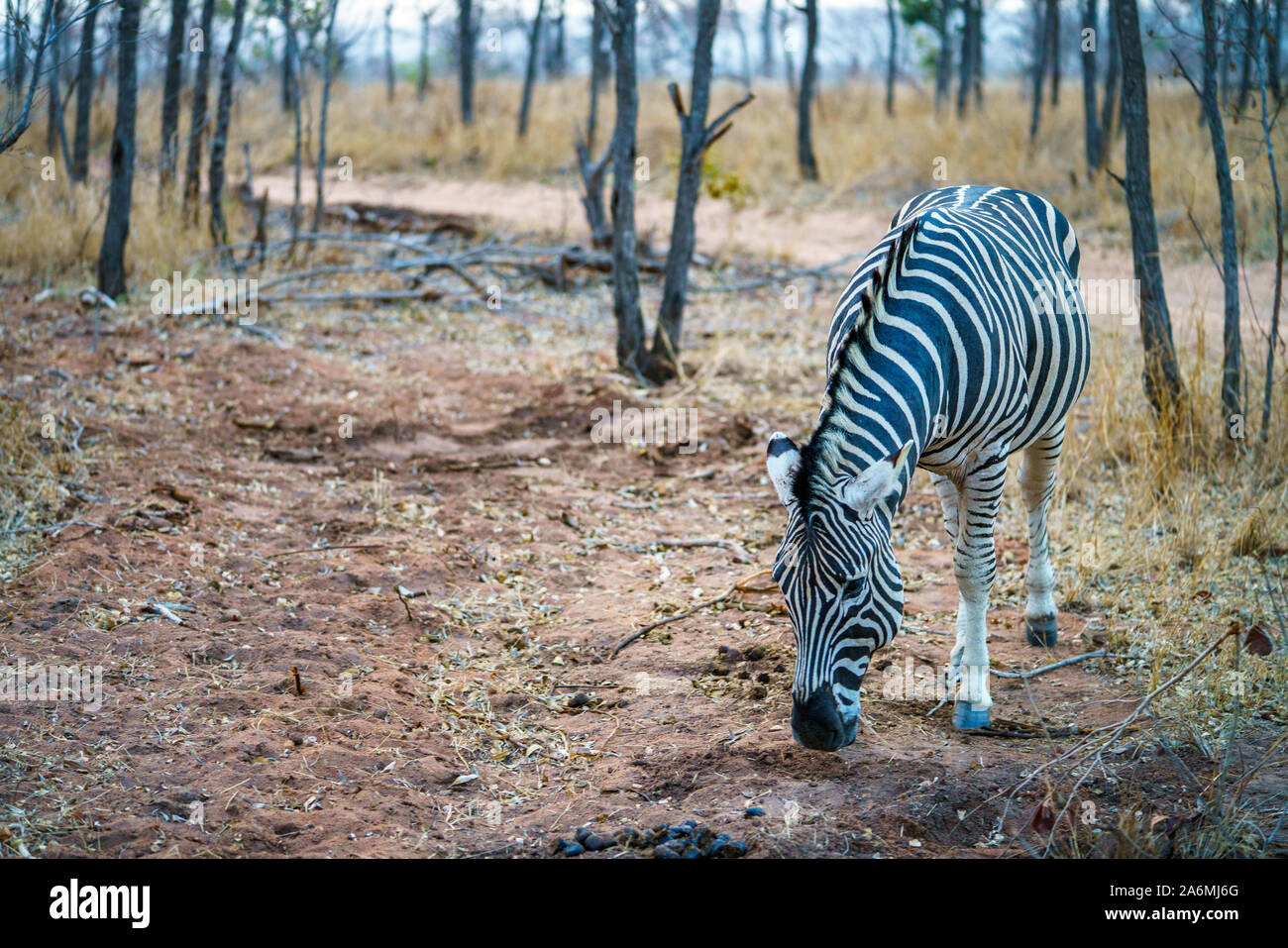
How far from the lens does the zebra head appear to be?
3.21 meters

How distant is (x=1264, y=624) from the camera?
472 centimetres

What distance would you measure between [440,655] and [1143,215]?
5.04 meters

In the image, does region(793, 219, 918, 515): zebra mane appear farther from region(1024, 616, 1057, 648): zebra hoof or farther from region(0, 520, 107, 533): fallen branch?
region(0, 520, 107, 533): fallen branch

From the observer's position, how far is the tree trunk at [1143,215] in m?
6.38

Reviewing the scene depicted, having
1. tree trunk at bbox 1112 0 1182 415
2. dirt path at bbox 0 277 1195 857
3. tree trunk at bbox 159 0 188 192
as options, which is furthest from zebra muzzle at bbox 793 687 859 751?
tree trunk at bbox 159 0 188 192

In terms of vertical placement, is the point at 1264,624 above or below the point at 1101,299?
below

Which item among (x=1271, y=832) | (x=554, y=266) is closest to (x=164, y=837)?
(x=1271, y=832)

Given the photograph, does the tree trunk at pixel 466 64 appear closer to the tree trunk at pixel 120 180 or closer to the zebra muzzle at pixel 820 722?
the tree trunk at pixel 120 180

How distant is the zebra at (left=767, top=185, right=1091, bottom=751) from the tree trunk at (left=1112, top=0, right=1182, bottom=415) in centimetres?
181

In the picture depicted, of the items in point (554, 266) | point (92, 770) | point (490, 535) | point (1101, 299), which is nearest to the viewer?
point (92, 770)

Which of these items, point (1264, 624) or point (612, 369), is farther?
point (612, 369)

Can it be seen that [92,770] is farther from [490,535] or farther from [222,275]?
[222,275]
